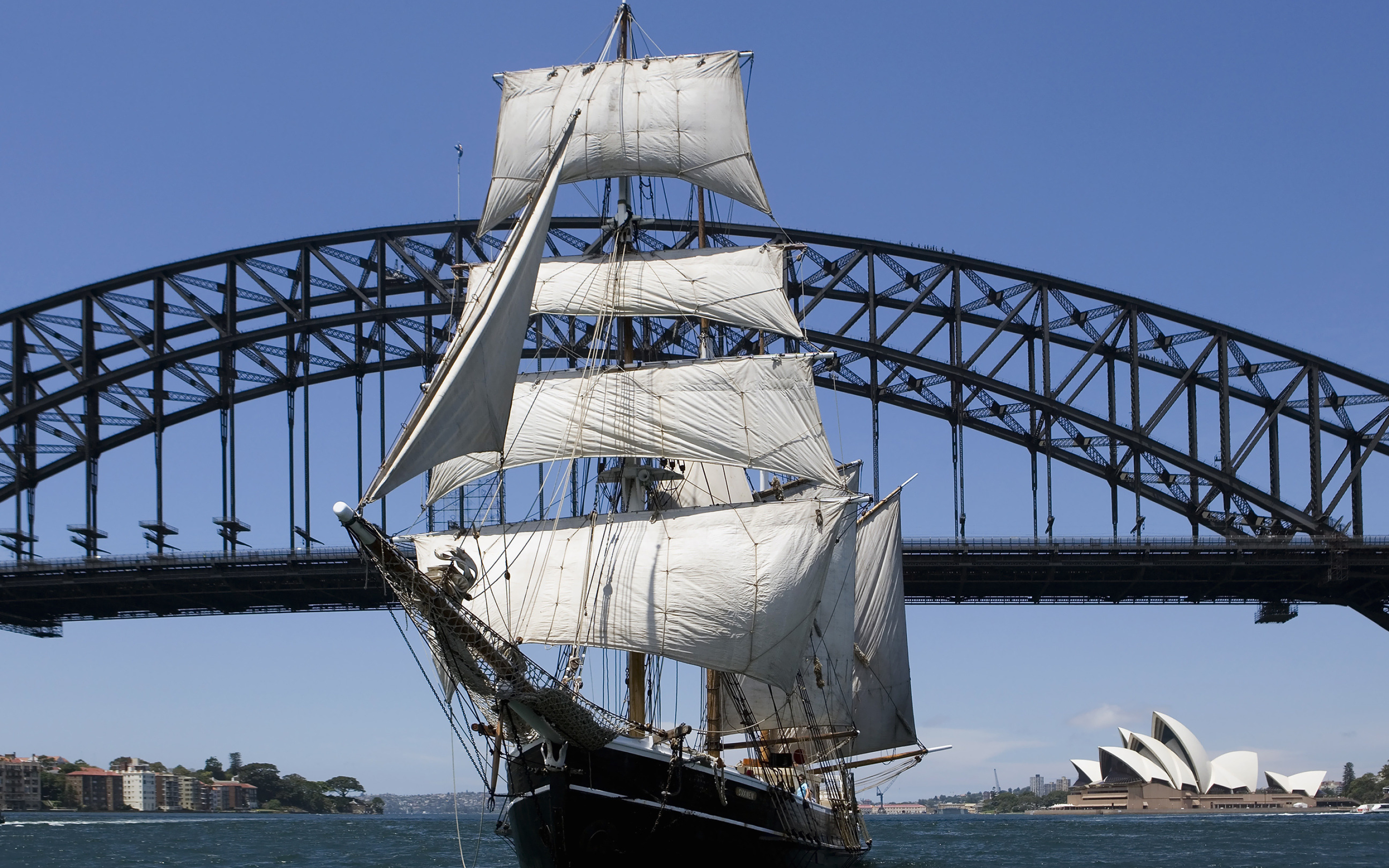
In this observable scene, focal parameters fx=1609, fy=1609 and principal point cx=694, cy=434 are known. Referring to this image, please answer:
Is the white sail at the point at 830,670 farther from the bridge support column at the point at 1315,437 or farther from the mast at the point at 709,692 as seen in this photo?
the bridge support column at the point at 1315,437

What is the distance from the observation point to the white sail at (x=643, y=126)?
41906 millimetres

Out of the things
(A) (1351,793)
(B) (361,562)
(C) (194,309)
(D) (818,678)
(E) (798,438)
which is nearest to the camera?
(E) (798,438)

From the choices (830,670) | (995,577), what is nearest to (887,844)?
(995,577)

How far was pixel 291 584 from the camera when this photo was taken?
70.7 metres

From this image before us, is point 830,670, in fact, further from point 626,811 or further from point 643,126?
point 643,126

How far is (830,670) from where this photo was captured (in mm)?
43562

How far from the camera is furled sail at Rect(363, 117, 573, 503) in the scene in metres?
22.3

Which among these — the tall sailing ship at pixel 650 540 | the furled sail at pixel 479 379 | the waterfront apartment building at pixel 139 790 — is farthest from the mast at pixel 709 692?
the waterfront apartment building at pixel 139 790

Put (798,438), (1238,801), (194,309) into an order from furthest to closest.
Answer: (1238,801) → (194,309) → (798,438)

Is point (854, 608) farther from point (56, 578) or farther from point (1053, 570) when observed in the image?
point (56, 578)

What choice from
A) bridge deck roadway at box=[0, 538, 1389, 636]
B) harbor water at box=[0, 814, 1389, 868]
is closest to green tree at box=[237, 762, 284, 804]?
harbor water at box=[0, 814, 1389, 868]

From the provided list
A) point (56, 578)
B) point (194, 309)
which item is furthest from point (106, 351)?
point (56, 578)

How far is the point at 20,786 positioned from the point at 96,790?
1726cm

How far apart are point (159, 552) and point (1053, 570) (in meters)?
39.2
